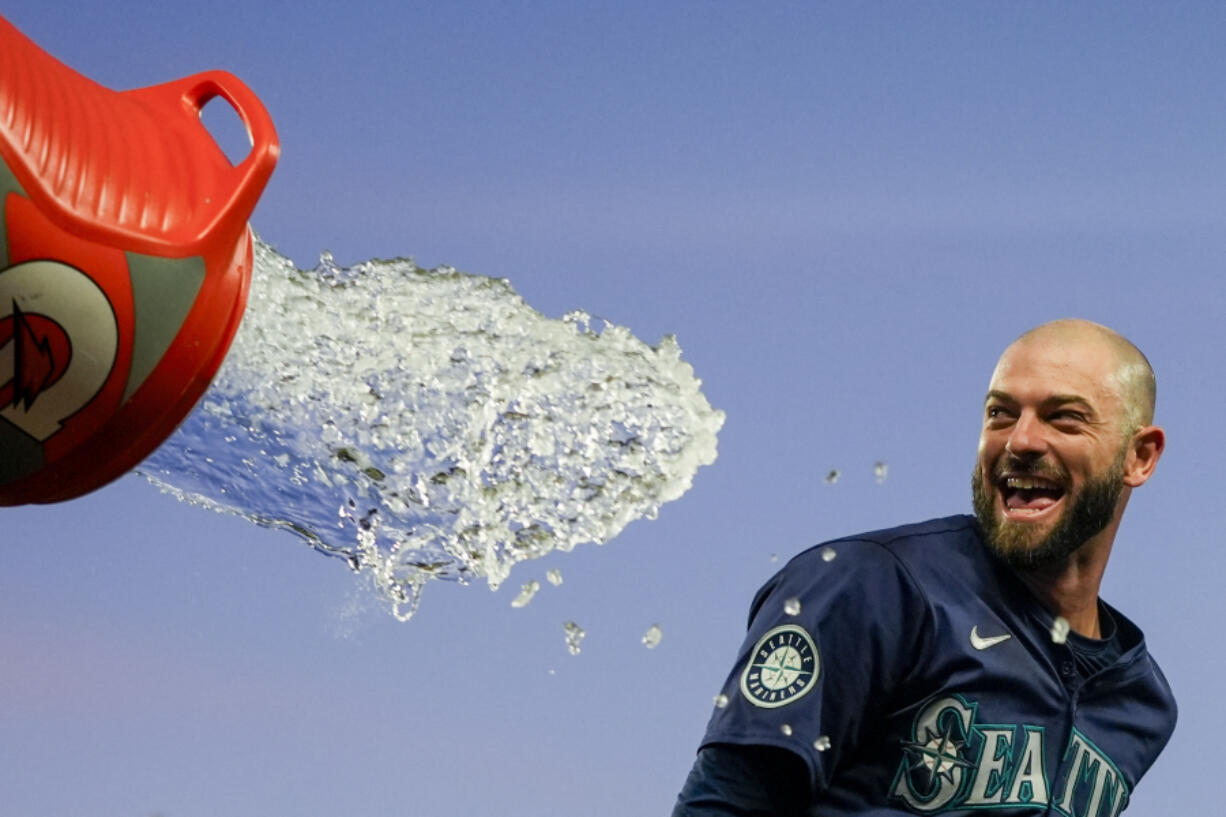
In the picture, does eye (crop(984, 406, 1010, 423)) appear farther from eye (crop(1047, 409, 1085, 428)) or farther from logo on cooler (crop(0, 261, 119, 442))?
logo on cooler (crop(0, 261, 119, 442))

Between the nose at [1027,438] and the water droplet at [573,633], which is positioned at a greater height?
the nose at [1027,438]

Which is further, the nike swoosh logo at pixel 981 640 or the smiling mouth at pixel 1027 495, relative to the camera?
the smiling mouth at pixel 1027 495

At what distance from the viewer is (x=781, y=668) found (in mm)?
3570

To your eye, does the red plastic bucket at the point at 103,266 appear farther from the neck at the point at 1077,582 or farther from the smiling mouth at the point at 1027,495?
the neck at the point at 1077,582

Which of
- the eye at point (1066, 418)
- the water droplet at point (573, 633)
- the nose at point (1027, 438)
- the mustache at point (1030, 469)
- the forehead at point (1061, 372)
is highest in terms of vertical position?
the forehead at point (1061, 372)

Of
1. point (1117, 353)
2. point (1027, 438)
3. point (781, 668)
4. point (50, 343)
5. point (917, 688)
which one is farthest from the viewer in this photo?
point (1117, 353)

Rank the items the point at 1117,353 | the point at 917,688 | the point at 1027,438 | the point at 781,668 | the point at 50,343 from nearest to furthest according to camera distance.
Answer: the point at 50,343, the point at 781,668, the point at 917,688, the point at 1027,438, the point at 1117,353

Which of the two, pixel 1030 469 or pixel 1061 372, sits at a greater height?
pixel 1061 372

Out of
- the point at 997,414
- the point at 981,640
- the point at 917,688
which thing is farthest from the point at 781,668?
the point at 997,414

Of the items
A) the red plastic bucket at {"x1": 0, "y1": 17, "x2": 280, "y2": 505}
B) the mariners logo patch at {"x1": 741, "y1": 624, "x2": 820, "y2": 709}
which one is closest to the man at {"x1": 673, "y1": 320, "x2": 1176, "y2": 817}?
the mariners logo patch at {"x1": 741, "y1": 624, "x2": 820, "y2": 709}

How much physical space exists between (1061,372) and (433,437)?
5.02ft

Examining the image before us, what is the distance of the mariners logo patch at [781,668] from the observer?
3.53 meters

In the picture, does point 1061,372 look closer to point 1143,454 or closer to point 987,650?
point 1143,454

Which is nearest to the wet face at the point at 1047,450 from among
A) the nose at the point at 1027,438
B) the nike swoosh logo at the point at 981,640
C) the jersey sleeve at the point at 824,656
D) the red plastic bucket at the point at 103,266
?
the nose at the point at 1027,438
